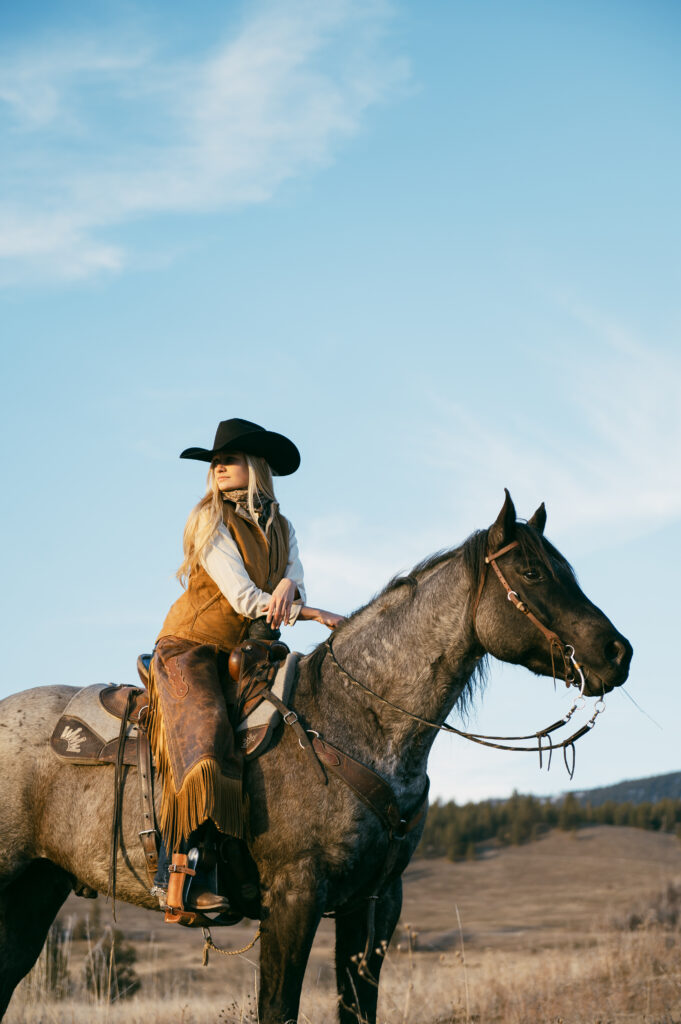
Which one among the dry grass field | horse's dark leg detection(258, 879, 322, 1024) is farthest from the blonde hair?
the dry grass field

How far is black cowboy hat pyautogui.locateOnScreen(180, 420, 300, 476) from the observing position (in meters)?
5.62

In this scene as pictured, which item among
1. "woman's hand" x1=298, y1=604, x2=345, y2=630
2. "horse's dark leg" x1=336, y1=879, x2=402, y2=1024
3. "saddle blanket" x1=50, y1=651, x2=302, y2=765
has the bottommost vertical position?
"horse's dark leg" x1=336, y1=879, x2=402, y2=1024

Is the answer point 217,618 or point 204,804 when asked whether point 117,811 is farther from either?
point 217,618

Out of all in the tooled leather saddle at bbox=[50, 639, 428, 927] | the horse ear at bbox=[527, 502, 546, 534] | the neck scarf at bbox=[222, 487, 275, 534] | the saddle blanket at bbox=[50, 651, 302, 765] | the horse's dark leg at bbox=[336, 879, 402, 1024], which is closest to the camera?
the tooled leather saddle at bbox=[50, 639, 428, 927]

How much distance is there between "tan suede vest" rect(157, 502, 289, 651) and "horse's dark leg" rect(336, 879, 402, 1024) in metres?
1.61

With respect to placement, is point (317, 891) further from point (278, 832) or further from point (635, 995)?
point (635, 995)

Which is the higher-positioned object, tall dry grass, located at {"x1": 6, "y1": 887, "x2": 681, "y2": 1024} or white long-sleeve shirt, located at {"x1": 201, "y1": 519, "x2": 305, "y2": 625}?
white long-sleeve shirt, located at {"x1": 201, "y1": 519, "x2": 305, "y2": 625}

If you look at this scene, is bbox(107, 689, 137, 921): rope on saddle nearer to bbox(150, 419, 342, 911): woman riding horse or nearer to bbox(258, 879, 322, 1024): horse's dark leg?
bbox(150, 419, 342, 911): woman riding horse

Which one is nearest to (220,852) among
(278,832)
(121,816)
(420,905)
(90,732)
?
(278,832)

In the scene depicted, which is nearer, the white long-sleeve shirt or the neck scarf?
the white long-sleeve shirt

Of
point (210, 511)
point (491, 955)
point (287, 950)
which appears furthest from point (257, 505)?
point (491, 955)

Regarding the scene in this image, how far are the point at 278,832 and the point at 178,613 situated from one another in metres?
1.37

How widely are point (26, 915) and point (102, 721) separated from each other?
1.36 meters

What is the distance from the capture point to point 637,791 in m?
36.4
